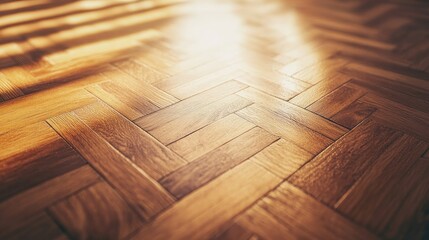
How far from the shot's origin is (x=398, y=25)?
4.75 feet

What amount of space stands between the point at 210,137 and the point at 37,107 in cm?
47

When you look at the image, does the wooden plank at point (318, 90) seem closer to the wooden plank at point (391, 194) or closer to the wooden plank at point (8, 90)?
the wooden plank at point (391, 194)

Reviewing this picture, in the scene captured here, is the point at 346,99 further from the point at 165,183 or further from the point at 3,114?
the point at 3,114

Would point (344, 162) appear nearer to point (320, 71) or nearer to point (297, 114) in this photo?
point (297, 114)

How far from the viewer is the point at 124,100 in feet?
2.70

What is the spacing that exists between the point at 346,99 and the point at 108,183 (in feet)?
2.14

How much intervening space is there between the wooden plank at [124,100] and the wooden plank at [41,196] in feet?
0.69

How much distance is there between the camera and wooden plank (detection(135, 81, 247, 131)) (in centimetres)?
73

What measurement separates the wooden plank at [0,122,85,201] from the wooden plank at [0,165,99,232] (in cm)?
2

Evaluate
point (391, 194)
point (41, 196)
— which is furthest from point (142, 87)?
point (391, 194)

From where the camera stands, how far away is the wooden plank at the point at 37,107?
2.41 feet

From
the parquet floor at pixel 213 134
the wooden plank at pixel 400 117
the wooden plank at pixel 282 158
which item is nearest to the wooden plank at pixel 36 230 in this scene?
the parquet floor at pixel 213 134

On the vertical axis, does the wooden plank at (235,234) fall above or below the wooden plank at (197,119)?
below

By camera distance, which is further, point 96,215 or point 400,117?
point 400,117
